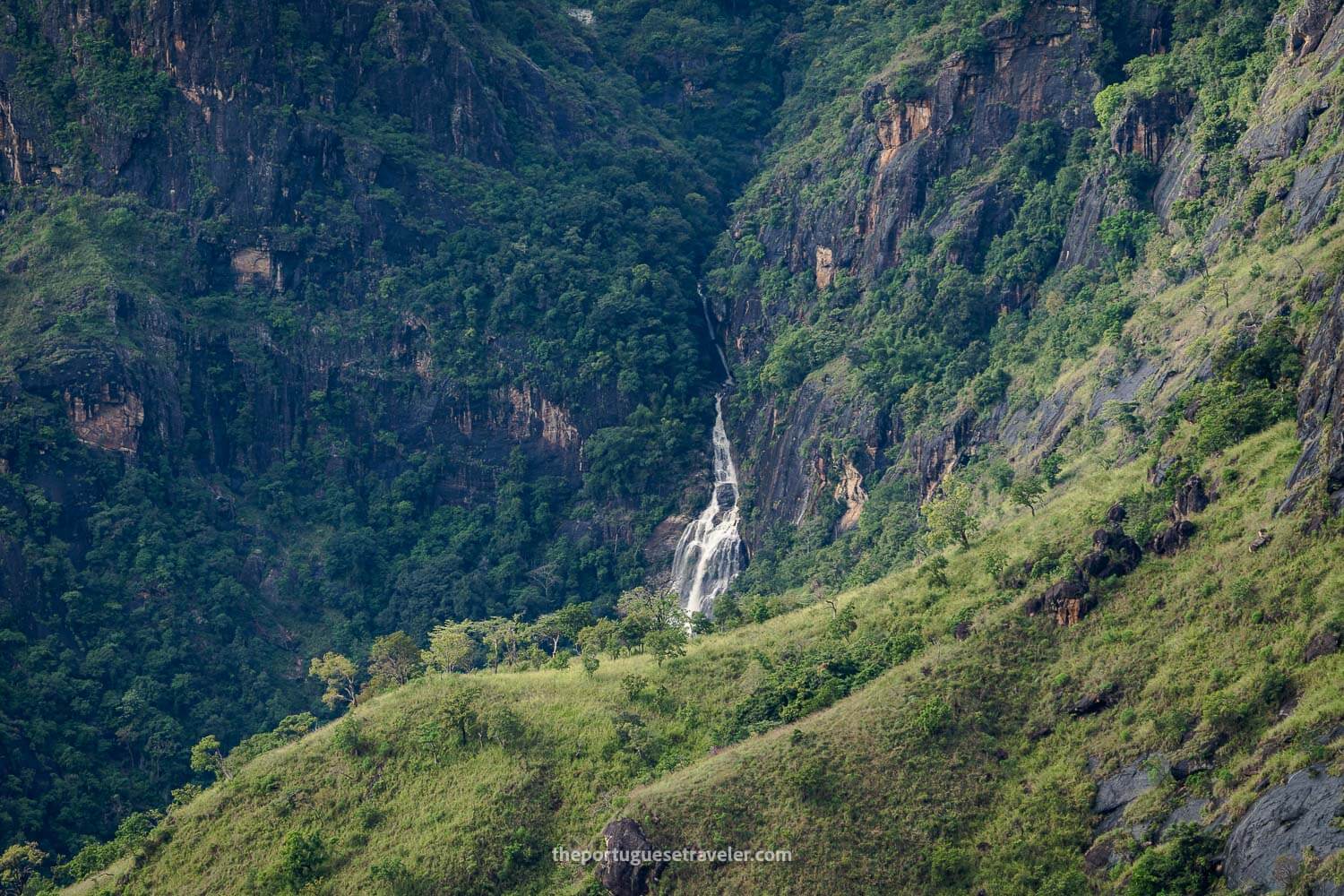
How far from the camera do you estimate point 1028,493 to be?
8094 centimetres

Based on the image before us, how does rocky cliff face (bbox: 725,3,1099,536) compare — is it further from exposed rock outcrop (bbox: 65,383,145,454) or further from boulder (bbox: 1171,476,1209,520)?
exposed rock outcrop (bbox: 65,383,145,454)

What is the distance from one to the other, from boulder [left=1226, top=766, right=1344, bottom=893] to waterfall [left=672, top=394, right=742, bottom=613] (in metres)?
60.3

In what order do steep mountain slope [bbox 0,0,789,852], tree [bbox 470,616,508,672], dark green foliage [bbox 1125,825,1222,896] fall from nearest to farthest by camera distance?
dark green foliage [bbox 1125,825,1222,896], tree [bbox 470,616,508,672], steep mountain slope [bbox 0,0,789,852]

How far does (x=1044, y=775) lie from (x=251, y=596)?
203 feet

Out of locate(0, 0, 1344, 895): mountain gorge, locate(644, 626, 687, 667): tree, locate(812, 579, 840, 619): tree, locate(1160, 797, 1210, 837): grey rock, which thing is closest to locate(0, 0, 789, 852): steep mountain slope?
locate(0, 0, 1344, 895): mountain gorge

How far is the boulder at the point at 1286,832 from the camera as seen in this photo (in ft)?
162

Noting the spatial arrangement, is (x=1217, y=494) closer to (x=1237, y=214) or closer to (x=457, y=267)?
(x=1237, y=214)

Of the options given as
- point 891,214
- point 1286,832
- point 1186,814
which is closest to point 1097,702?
point 1186,814

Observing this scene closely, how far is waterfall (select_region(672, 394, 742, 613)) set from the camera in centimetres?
11256

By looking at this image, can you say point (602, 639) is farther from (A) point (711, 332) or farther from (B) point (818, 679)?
(A) point (711, 332)

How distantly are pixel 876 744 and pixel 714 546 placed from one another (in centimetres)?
4705

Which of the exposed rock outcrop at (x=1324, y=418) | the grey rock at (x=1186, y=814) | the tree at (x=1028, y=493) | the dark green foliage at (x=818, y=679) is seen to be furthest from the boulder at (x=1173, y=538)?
the grey rock at (x=1186, y=814)

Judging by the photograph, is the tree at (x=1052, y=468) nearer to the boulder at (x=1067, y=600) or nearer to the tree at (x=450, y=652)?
the boulder at (x=1067, y=600)

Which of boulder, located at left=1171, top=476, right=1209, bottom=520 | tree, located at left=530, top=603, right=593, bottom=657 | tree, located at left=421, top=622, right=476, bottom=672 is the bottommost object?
tree, located at left=421, top=622, right=476, bottom=672
